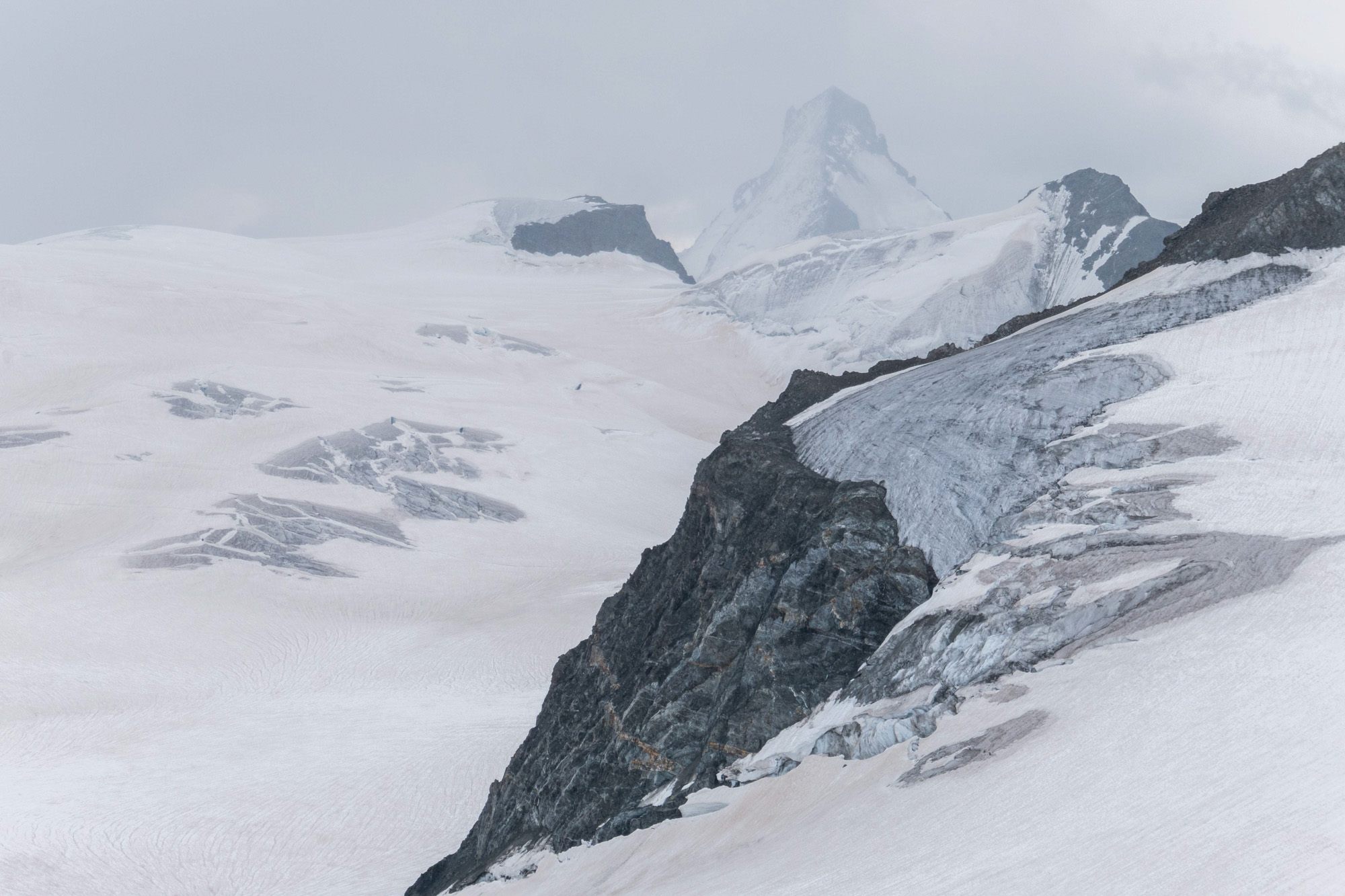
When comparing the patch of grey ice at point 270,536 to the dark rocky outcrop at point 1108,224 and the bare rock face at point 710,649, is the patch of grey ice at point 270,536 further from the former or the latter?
the dark rocky outcrop at point 1108,224

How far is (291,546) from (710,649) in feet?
138

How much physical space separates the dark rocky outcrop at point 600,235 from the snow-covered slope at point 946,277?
1078 inches

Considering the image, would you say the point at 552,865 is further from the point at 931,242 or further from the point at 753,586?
the point at 931,242

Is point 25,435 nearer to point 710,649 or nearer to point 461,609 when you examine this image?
point 461,609

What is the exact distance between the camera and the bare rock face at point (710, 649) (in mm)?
13625

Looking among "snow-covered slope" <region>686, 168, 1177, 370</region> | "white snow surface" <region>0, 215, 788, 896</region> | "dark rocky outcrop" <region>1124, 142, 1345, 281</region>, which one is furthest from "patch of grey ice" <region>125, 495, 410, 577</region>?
"snow-covered slope" <region>686, 168, 1177, 370</region>

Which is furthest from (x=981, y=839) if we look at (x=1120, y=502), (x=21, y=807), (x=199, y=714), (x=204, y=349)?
(x=204, y=349)

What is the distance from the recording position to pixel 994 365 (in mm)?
17844

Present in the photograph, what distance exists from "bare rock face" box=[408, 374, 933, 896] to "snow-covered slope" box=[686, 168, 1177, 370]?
86731 millimetres

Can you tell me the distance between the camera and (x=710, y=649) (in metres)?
15.3

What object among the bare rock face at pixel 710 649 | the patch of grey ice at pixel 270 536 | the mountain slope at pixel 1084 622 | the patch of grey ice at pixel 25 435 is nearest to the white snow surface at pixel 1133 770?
the mountain slope at pixel 1084 622

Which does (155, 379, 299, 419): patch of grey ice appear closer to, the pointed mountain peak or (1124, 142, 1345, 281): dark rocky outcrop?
(1124, 142, 1345, 281): dark rocky outcrop

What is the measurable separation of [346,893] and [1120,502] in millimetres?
19193

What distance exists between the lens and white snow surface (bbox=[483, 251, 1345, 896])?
707 cm
